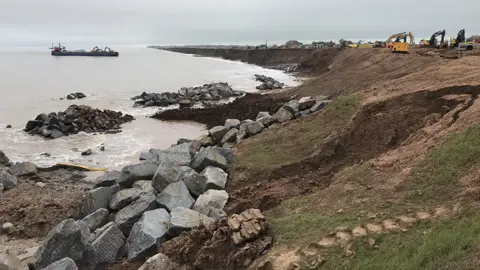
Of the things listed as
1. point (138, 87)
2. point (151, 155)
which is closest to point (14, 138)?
point (151, 155)

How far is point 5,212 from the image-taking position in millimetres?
11586

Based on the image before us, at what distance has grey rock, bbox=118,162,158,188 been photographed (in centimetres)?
1209

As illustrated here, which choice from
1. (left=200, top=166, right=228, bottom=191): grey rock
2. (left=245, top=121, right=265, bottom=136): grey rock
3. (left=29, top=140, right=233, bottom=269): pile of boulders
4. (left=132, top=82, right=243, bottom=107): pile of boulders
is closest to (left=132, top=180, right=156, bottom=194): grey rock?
(left=29, top=140, right=233, bottom=269): pile of boulders

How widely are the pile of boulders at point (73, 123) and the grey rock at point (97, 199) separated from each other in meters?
13.4

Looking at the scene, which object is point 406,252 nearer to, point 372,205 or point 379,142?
point 372,205

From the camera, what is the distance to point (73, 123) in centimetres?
2492

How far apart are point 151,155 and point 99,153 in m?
5.01

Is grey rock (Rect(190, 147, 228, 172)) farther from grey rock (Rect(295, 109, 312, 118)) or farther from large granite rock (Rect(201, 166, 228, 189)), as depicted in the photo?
grey rock (Rect(295, 109, 312, 118))

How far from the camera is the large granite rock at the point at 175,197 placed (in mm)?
10148

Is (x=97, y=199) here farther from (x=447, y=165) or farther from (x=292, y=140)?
(x=447, y=165)

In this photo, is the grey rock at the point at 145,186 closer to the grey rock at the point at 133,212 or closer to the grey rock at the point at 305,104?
the grey rock at the point at 133,212

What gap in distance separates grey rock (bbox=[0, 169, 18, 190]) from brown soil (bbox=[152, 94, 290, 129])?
499 inches

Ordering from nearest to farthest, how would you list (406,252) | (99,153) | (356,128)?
(406,252)
(356,128)
(99,153)

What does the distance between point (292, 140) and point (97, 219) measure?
6351 millimetres
